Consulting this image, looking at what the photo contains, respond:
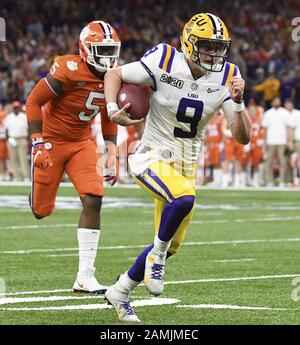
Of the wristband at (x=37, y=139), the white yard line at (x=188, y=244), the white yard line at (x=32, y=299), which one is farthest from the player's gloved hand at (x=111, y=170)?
the white yard line at (x=188, y=244)

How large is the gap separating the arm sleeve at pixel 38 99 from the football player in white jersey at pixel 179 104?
1.35 metres

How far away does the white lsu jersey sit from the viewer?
655cm

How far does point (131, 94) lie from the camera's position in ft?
21.0

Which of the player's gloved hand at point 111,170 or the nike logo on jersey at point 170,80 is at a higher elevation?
the nike logo on jersey at point 170,80

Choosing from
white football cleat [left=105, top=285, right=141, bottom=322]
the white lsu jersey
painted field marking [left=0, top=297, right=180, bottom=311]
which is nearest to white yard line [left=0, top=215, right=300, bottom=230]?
painted field marking [left=0, top=297, right=180, bottom=311]

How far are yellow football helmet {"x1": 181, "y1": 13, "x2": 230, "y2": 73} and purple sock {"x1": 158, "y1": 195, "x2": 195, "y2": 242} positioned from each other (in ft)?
2.83

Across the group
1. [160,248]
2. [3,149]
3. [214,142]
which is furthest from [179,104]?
[3,149]

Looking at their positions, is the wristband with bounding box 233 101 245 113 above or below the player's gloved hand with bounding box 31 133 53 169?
above

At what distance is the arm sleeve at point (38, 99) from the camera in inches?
307

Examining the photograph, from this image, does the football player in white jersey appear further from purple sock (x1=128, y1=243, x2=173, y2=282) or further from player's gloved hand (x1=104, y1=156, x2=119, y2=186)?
player's gloved hand (x1=104, y1=156, x2=119, y2=186)

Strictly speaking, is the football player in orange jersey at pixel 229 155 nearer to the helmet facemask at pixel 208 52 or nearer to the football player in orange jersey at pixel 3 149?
the football player in orange jersey at pixel 3 149
